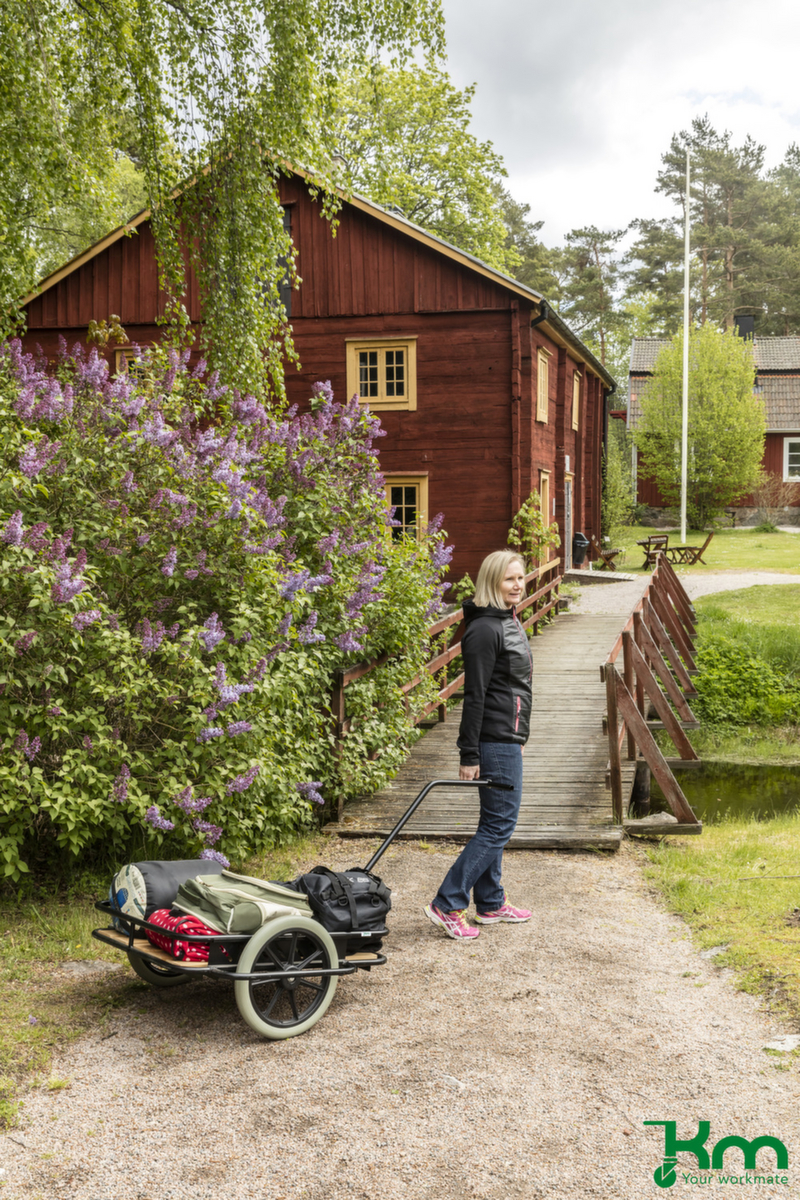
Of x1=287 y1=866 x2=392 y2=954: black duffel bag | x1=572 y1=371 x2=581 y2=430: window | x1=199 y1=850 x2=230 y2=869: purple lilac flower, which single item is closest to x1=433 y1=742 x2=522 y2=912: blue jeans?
x1=287 y1=866 x2=392 y2=954: black duffel bag

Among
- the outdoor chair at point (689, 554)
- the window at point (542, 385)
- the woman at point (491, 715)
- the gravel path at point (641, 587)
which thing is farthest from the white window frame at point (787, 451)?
the woman at point (491, 715)

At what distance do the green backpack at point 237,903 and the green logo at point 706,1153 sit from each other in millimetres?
1616

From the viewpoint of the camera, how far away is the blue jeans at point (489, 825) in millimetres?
5293

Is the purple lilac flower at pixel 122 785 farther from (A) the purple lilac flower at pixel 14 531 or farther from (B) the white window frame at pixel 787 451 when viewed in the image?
(B) the white window frame at pixel 787 451

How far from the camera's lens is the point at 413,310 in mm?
17797

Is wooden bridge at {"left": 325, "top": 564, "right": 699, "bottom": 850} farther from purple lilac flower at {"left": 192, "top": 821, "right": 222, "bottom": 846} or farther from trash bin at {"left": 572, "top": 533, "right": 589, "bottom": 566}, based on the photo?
trash bin at {"left": 572, "top": 533, "right": 589, "bottom": 566}

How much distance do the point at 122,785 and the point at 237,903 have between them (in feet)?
4.49

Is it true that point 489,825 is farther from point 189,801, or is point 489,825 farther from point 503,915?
point 189,801

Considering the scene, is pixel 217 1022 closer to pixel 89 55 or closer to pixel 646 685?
pixel 646 685

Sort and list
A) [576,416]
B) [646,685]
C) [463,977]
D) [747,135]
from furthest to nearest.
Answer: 1. [747,135]
2. [576,416]
3. [646,685]
4. [463,977]

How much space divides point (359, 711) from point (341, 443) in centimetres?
204

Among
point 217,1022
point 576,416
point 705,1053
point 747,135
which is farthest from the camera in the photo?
point 747,135

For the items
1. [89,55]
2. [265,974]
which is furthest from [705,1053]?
[89,55]

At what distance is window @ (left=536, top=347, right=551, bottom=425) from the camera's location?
19484 millimetres
